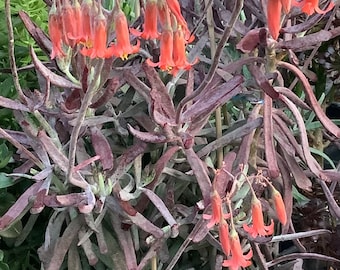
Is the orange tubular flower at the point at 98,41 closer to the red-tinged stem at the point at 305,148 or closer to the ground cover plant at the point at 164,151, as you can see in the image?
the ground cover plant at the point at 164,151

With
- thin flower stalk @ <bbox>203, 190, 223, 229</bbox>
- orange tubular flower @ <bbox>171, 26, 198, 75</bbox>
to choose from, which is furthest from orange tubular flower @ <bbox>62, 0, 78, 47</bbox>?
thin flower stalk @ <bbox>203, 190, 223, 229</bbox>

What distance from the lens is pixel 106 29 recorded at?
564mm

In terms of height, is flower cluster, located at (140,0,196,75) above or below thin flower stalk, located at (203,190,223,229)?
above

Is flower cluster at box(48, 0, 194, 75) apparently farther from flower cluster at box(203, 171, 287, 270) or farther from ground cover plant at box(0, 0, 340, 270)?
flower cluster at box(203, 171, 287, 270)

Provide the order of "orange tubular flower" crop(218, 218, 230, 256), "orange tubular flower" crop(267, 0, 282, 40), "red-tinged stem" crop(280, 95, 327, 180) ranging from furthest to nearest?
"red-tinged stem" crop(280, 95, 327, 180) < "orange tubular flower" crop(218, 218, 230, 256) < "orange tubular flower" crop(267, 0, 282, 40)

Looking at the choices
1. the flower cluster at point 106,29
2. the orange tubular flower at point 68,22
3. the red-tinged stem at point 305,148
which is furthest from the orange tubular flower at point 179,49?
the red-tinged stem at point 305,148

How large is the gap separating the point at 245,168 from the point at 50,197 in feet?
0.80

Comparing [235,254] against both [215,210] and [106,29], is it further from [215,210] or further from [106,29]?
[106,29]

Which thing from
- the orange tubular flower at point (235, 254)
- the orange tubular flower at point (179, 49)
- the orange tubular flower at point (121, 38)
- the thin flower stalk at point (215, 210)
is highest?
the orange tubular flower at point (121, 38)

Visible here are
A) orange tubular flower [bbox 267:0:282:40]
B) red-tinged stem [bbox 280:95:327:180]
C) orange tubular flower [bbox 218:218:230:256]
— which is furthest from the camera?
red-tinged stem [bbox 280:95:327:180]

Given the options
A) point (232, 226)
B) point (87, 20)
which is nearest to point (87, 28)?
point (87, 20)

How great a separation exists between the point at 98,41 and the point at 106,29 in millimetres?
28

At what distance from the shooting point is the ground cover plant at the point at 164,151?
71 cm

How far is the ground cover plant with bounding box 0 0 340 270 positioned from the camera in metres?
0.71
